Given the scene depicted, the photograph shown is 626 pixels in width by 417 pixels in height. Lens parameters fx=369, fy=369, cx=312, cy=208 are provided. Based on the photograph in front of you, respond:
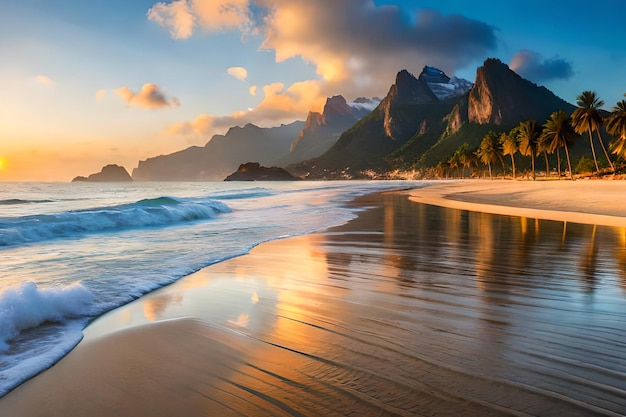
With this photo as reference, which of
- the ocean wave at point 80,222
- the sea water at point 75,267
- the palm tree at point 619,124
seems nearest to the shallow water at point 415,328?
the sea water at point 75,267

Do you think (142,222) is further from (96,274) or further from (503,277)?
(503,277)

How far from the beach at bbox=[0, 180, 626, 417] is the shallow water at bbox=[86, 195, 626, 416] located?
0.02 meters

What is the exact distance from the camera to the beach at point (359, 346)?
2.76 m

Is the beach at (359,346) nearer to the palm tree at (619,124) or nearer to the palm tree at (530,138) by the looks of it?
the palm tree at (619,124)

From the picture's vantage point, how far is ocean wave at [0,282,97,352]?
4.51 meters

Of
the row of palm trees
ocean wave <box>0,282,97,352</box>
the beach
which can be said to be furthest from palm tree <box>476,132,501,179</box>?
ocean wave <box>0,282,97,352</box>

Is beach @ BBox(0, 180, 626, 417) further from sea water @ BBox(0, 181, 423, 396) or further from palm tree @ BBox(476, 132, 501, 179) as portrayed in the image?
palm tree @ BBox(476, 132, 501, 179)

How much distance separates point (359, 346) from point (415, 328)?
825mm

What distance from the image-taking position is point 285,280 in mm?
6867

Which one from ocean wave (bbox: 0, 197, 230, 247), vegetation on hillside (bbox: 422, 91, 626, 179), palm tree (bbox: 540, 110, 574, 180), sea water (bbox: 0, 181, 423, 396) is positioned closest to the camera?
sea water (bbox: 0, 181, 423, 396)

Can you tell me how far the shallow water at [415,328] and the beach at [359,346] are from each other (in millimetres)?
18

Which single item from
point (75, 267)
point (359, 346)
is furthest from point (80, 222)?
point (359, 346)

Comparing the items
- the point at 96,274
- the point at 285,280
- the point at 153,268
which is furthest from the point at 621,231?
the point at 96,274

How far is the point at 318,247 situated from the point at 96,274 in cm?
554
